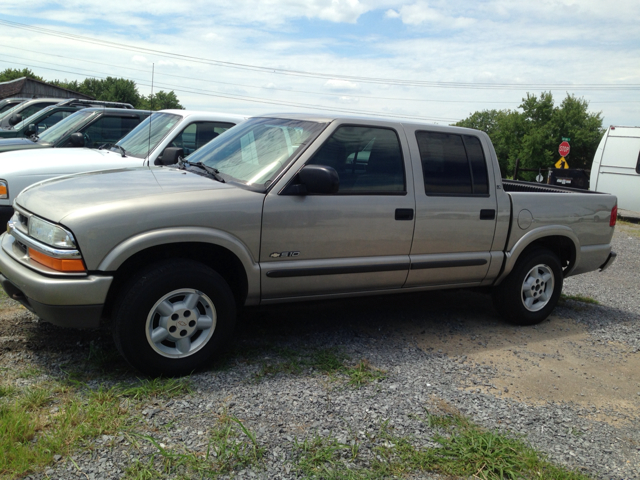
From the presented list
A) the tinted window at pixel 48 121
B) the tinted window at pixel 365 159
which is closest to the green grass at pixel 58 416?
the tinted window at pixel 365 159

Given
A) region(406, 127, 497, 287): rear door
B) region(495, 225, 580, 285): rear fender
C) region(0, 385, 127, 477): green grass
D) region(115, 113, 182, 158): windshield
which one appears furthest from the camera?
region(115, 113, 182, 158): windshield

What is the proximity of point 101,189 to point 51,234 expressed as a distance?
0.48 metres

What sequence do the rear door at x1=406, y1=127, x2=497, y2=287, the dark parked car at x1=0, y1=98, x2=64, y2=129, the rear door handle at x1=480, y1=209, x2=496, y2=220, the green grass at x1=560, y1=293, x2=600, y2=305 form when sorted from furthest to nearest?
the dark parked car at x1=0, y1=98, x2=64, y2=129 < the green grass at x1=560, y1=293, x2=600, y2=305 < the rear door handle at x1=480, y1=209, x2=496, y2=220 < the rear door at x1=406, y1=127, x2=497, y2=287

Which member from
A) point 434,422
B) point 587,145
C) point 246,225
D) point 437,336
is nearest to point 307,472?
point 434,422

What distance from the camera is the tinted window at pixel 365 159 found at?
Result: 4402 mm

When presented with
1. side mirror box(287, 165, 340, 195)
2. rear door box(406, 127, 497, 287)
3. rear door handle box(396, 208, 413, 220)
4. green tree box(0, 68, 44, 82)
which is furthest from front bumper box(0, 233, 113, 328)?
green tree box(0, 68, 44, 82)

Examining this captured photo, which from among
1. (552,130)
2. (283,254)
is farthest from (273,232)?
(552,130)

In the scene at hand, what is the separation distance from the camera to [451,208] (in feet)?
16.0

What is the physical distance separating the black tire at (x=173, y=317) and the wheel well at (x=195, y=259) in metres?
0.12

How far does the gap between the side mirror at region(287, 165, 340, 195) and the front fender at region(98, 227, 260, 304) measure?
21.9 inches

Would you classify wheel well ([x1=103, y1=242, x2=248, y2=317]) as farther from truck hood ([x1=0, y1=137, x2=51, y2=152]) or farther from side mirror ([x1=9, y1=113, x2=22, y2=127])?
side mirror ([x1=9, y1=113, x2=22, y2=127])

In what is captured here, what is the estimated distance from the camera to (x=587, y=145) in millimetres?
61219

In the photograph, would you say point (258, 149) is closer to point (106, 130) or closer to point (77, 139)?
point (77, 139)

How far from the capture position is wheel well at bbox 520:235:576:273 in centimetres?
573
